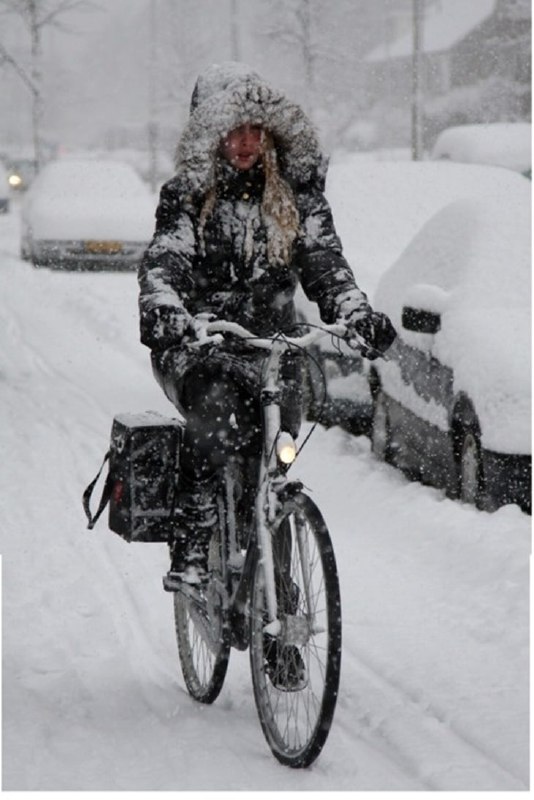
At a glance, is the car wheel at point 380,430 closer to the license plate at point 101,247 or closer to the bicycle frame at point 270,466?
the bicycle frame at point 270,466

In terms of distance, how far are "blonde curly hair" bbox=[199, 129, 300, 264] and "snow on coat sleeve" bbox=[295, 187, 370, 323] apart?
7 centimetres

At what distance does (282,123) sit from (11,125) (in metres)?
92.1

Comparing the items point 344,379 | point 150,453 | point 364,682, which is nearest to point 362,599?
point 364,682

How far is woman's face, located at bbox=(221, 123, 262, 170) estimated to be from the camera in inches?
191

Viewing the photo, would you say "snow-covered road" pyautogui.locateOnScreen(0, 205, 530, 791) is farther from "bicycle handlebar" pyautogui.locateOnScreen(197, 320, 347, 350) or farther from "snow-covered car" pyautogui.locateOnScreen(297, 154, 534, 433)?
"bicycle handlebar" pyautogui.locateOnScreen(197, 320, 347, 350)

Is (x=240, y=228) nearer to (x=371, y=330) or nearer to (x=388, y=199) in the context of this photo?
(x=371, y=330)

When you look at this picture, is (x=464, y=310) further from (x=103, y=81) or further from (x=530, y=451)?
(x=103, y=81)

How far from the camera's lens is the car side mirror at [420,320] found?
7.72 metres

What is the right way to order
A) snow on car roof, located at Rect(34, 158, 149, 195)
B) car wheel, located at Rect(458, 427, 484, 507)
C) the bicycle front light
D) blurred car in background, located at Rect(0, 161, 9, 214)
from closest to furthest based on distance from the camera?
the bicycle front light, car wheel, located at Rect(458, 427, 484, 507), snow on car roof, located at Rect(34, 158, 149, 195), blurred car in background, located at Rect(0, 161, 9, 214)

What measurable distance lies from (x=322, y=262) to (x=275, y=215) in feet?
0.74

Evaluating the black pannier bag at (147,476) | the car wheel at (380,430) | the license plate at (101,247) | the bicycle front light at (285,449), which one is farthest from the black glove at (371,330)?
the license plate at (101,247)

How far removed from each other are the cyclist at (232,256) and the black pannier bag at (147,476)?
0.05m

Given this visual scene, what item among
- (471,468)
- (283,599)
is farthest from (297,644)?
(471,468)

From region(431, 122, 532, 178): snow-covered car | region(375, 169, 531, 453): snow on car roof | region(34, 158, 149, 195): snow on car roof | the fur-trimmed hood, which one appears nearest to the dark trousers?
the fur-trimmed hood
